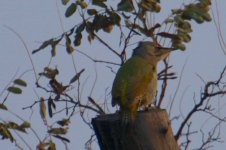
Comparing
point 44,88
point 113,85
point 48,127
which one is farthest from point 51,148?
point 113,85

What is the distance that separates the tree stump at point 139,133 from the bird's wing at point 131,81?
107cm

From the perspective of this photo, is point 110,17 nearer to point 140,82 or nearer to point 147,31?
point 147,31

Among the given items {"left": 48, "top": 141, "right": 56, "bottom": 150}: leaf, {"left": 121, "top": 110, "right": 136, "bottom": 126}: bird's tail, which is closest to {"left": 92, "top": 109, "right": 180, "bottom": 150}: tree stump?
{"left": 121, "top": 110, "right": 136, "bottom": 126}: bird's tail

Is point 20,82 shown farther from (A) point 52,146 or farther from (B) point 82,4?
(B) point 82,4

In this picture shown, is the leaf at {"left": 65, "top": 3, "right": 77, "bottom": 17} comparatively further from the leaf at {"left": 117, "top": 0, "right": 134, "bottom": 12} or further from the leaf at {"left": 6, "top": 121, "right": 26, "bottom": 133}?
the leaf at {"left": 6, "top": 121, "right": 26, "bottom": 133}

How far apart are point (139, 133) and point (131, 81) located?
1722 mm

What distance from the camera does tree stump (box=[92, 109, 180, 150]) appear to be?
3.89 m

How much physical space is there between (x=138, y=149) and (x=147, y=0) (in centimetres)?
157

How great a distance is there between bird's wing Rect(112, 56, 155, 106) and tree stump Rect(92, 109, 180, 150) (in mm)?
1075

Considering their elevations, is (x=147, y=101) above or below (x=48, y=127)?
above

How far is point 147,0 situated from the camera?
16.6 ft

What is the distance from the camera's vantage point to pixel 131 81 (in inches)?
223

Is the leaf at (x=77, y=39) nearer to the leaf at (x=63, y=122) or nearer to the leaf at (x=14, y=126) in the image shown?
the leaf at (x=63, y=122)

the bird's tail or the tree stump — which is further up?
the bird's tail
